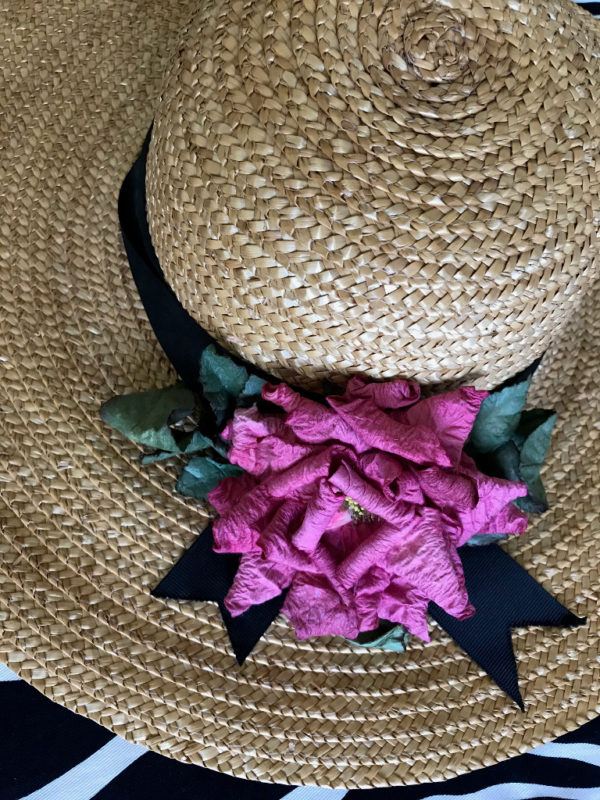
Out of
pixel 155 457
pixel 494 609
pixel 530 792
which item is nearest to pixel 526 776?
pixel 530 792

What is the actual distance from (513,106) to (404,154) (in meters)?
0.12

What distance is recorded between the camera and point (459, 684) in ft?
2.70

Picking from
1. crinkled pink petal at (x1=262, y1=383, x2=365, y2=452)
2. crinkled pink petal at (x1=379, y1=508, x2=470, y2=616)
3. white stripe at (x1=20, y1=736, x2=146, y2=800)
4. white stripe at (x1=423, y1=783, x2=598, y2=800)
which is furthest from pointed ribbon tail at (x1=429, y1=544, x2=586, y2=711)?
white stripe at (x1=20, y1=736, x2=146, y2=800)

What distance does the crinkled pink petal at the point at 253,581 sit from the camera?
71 cm

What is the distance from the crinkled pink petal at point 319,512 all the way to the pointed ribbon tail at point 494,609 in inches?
8.4

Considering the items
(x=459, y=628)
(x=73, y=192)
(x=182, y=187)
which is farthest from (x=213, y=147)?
(x=459, y=628)

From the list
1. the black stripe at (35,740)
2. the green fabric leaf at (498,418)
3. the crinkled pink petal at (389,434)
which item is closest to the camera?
the crinkled pink petal at (389,434)

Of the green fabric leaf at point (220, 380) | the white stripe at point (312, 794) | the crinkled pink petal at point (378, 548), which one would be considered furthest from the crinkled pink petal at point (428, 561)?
the white stripe at point (312, 794)

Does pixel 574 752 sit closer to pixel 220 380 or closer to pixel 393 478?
pixel 393 478

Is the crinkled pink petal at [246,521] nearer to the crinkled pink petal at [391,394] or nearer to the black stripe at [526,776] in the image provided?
the crinkled pink petal at [391,394]

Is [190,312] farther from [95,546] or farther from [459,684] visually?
[459,684]

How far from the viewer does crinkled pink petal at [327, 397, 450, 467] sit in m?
0.64

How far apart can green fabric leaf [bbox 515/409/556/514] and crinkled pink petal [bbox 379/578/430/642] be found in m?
0.17

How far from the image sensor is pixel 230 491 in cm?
73
